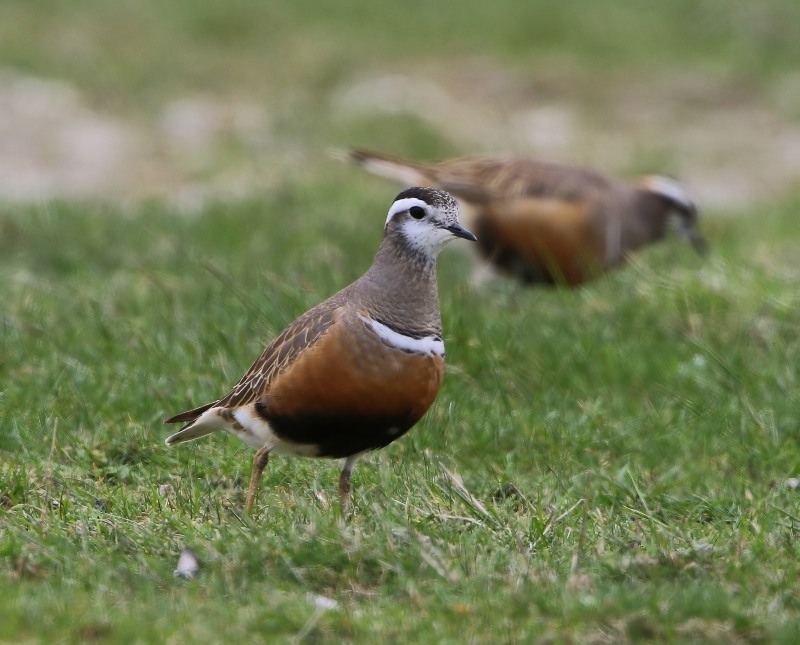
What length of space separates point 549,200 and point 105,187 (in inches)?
188

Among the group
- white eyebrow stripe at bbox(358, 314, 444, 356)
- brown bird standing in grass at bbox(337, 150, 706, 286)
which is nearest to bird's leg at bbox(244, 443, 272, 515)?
white eyebrow stripe at bbox(358, 314, 444, 356)

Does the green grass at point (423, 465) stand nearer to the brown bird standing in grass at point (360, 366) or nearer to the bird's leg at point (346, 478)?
the bird's leg at point (346, 478)

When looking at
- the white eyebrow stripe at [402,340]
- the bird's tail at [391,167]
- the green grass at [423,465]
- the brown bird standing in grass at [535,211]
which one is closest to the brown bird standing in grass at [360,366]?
the white eyebrow stripe at [402,340]

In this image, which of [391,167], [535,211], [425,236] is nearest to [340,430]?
[425,236]

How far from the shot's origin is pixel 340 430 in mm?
4969

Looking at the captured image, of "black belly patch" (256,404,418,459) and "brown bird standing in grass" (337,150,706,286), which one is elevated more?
"black belly patch" (256,404,418,459)

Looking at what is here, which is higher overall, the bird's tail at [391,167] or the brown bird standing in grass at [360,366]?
the brown bird standing in grass at [360,366]

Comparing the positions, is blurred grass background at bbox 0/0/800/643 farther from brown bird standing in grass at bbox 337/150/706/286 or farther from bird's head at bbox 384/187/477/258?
bird's head at bbox 384/187/477/258

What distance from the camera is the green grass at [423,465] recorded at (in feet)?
13.5

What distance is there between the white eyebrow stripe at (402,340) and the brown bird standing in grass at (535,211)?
3.77m

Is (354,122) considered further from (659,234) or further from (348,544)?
(348,544)

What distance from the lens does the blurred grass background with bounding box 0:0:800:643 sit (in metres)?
4.25

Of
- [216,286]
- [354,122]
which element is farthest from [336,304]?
[354,122]

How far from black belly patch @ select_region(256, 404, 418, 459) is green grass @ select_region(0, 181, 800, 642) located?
0.23 meters
